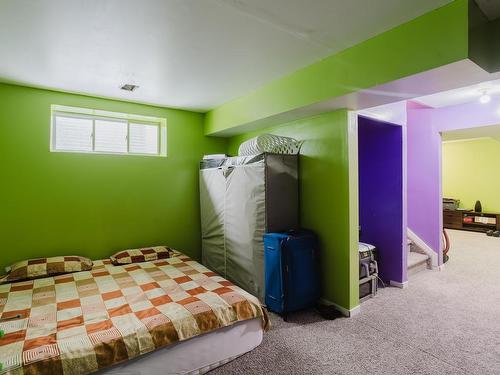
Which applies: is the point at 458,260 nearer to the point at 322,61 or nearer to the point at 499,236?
the point at 499,236

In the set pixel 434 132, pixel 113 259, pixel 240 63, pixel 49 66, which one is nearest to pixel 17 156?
pixel 49 66

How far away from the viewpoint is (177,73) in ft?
8.55

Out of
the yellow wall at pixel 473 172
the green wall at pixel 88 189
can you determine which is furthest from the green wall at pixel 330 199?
the yellow wall at pixel 473 172

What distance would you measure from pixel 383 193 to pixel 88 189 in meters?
3.75

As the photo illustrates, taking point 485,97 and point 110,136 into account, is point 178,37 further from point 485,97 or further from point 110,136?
point 485,97

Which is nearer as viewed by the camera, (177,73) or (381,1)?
(381,1)

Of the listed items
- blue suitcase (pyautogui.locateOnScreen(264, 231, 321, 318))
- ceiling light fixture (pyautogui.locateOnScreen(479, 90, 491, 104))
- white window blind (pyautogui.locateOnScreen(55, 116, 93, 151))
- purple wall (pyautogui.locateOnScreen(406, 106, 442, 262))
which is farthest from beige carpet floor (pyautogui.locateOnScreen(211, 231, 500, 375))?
white window blind (pyautogui.locateOnScreen(55, 116, 93, 151))

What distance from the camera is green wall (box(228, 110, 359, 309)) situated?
2709mm

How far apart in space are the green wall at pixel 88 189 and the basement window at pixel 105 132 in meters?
0.14

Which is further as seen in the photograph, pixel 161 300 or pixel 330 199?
pixel 330 199

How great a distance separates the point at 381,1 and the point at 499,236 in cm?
722

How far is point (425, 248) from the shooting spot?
14.0 feet

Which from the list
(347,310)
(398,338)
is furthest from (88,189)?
(398,338)

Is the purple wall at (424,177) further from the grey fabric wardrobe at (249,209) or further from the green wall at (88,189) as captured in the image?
the green wall at (88,189)
